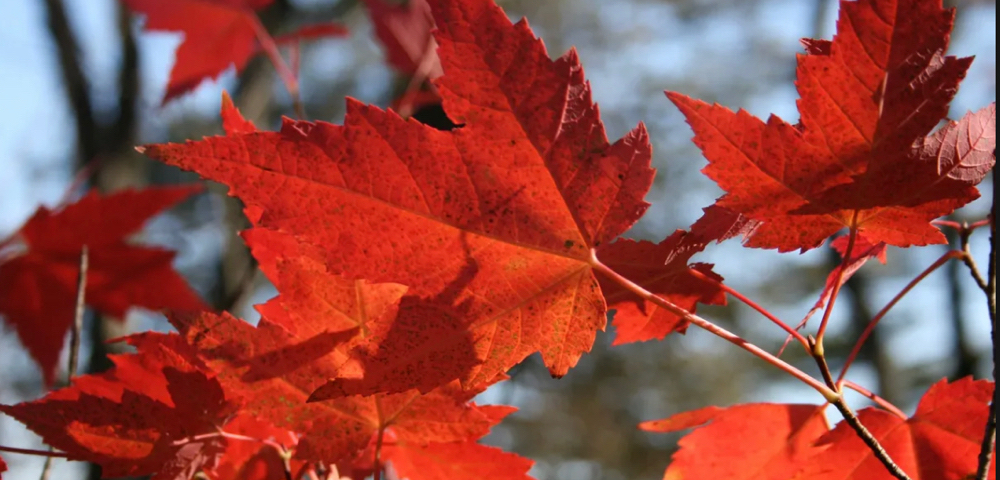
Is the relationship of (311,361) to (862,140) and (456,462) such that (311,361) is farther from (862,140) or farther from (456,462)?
(862,140)

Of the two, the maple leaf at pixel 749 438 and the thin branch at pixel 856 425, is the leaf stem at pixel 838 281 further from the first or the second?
the maple leaf at pixel 749 438

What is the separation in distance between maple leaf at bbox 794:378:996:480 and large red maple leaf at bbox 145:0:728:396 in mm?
175

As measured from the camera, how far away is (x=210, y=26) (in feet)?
4.09

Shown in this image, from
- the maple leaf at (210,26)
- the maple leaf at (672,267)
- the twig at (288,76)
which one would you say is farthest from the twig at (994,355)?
the maple leaf at (210,26)

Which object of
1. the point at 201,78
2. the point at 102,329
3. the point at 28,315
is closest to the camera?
the point at 28,315

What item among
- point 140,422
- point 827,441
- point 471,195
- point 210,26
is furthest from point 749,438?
point 210,26

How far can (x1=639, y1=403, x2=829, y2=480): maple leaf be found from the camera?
48 cm

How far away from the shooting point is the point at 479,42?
0.33 metres

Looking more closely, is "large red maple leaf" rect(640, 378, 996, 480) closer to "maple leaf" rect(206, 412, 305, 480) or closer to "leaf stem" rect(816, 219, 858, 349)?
"leaf stem" rect(816, 219, 858, 349)

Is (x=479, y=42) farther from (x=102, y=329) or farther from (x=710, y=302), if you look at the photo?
(x=102, y=329)

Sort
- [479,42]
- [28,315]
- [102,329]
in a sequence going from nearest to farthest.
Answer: [479,42] < [28,315] < [102,329]

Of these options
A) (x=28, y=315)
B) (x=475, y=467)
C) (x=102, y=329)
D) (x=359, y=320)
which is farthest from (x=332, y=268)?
(x=102, y=329)

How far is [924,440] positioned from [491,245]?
31cm

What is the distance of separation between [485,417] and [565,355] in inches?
3.2
